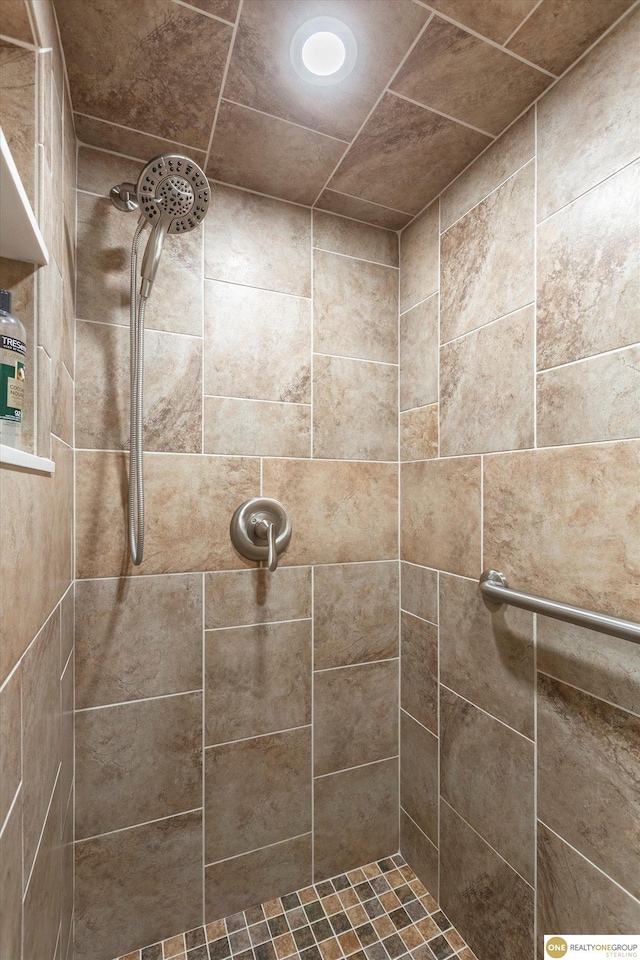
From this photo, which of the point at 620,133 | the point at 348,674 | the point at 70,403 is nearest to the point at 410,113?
the point at 620,133

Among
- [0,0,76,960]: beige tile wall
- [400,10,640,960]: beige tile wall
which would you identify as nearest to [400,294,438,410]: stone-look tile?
[400,10,640,960]: beige tile wall

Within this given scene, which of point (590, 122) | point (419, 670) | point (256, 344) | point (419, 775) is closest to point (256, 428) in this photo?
point (256, 344)

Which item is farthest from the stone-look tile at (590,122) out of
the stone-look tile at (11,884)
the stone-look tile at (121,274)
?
the stone-look tile at (11,884)

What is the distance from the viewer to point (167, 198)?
3.09 feet

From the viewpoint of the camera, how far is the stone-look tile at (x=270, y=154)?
39.7 inches

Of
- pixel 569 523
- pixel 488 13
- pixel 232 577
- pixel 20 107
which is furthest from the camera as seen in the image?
pixel 232 577

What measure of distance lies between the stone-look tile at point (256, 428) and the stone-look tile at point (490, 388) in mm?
391

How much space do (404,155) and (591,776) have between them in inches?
54.9

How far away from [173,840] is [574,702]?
1013 millimetres

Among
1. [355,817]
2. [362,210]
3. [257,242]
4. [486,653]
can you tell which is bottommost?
[355,817]

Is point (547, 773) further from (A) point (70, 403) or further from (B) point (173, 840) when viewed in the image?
(A) point (70, 403)

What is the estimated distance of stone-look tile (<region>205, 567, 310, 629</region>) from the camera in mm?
1176

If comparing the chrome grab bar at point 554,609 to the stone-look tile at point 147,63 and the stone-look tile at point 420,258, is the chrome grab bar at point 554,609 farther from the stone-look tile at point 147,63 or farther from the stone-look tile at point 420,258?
the stone-look tile at point 147,63

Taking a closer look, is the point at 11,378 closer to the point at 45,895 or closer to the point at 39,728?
the point at 39,728
